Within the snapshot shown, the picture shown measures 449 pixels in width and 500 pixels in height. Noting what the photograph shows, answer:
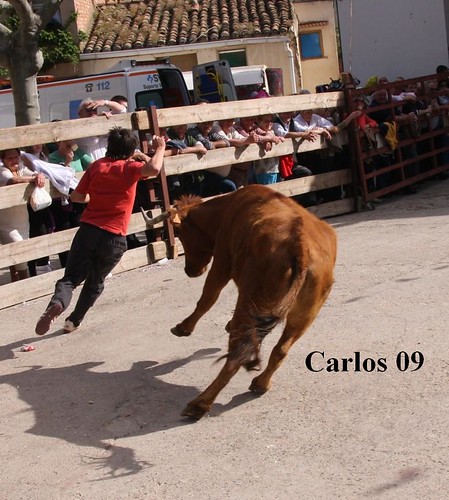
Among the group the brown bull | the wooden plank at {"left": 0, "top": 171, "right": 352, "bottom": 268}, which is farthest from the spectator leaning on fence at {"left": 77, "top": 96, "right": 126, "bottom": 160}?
the brown bull

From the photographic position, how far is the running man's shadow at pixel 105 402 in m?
5.07

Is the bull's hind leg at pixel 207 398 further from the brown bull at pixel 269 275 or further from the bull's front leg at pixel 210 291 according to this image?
the bull's front leg at pixel 210 291

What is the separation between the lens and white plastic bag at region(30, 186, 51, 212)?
337 inches

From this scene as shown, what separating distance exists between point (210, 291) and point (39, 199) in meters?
3.04

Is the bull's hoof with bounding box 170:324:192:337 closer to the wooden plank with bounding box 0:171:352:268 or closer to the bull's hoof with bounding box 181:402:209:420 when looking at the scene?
the bull's hoof with bounding box 181:402:209:420

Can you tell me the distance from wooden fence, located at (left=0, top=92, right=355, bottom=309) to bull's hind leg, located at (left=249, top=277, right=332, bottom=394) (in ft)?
12.0

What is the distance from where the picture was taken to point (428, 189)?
13664 mm

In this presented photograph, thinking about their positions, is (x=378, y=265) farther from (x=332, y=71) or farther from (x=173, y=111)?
(x=332, y=71)

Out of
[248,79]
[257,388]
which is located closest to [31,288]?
[257,388]

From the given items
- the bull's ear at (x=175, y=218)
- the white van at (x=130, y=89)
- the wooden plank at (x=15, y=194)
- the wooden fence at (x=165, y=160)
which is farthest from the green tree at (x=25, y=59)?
the bull's ear at (x=175, y=218)

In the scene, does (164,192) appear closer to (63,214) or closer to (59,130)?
(63,214)

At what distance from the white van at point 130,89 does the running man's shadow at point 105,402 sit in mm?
10689

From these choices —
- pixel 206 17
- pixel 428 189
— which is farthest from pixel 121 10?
pixel 428 189

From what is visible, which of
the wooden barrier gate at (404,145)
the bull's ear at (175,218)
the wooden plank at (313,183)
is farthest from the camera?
the wooden barrier gate at (404,145)
